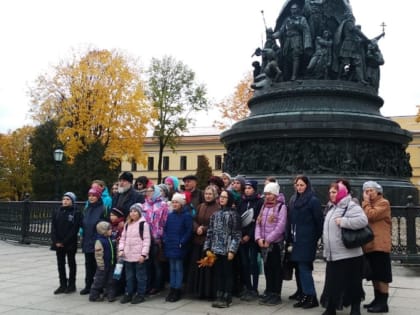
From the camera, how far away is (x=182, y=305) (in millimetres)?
6629

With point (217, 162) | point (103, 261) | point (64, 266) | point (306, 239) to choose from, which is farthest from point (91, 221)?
point (217, 162)

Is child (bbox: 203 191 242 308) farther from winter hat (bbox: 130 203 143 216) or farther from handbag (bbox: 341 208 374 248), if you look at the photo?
handbag (bbox: 341 208 374 248)

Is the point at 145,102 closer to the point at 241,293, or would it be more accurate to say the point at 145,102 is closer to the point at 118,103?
the point at 118,103

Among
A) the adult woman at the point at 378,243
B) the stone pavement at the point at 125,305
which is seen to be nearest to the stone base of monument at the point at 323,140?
the stone pavement at the point at 125,305

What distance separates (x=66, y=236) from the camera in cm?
776

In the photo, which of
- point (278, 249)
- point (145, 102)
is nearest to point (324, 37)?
point (278, 249)

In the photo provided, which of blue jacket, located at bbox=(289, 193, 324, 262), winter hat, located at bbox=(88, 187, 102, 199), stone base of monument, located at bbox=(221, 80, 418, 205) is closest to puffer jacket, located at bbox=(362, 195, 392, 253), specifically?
blue jacket, located at bbox=(289, 193, 324, 262)

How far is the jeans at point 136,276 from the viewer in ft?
22.9

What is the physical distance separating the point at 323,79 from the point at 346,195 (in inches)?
493

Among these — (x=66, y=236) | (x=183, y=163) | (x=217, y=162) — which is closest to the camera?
(x=66, y=236)

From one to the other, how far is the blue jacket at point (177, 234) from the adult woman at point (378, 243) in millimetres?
2439

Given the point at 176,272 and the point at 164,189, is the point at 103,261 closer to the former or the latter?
the point at 176,272

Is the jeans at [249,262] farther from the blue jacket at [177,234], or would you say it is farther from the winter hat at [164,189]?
the winter hat at [164,189]

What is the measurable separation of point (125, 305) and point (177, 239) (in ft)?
3.73
